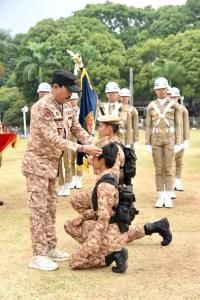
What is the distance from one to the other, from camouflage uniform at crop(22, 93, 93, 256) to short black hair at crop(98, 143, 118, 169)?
1.10 feet

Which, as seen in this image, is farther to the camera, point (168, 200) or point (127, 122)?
point (127, 122)

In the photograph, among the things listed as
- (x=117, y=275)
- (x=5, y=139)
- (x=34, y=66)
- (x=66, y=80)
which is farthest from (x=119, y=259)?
(x=34, y=66)

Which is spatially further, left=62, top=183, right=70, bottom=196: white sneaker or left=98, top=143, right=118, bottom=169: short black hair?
left=62, top=183, right=70, bottom=196: white sneaker

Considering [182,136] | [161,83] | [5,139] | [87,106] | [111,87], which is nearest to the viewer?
A: [161,83]

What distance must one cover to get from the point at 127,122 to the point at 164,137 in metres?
1.28

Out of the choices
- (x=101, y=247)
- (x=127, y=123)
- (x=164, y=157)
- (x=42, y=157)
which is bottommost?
(x=101, y=247)

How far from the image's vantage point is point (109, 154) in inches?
215

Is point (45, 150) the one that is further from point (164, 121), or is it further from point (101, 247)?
point (164, 121)

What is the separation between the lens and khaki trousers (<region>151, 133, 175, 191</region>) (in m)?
8.77

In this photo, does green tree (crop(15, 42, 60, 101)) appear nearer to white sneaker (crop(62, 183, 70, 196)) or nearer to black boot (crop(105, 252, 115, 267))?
white sneaker (crop(62, 183, 70, 196))

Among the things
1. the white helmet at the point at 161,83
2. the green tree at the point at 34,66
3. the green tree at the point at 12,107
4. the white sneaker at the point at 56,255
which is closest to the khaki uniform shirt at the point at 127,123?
the white helmet at the point at 161,83

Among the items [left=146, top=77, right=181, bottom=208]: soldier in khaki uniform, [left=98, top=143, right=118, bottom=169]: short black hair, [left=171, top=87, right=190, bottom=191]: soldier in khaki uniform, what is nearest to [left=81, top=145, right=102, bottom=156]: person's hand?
[left=98, top=143, right=118, bottom=169]: short black hair

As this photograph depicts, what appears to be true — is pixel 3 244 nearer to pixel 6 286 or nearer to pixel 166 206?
pixel 6 286

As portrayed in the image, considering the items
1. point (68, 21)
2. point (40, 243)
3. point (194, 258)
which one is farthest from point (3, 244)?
point (68, 21)
